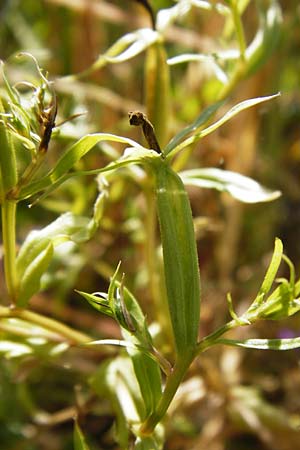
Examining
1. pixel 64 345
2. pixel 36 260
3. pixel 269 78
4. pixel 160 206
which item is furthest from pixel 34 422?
pixel 269 78

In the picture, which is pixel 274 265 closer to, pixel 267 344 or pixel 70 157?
pixel 267 344

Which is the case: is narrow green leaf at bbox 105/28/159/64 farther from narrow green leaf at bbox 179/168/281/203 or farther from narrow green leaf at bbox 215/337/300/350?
narrow green leaf at bbox 215/337/300/350

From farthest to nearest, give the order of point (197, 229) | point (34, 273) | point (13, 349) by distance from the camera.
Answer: point (197, 229)
point (13, 349)
point (34, 273)

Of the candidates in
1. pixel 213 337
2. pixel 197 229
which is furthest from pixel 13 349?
pixel 197 229

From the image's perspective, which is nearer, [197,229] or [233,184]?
[233,184]

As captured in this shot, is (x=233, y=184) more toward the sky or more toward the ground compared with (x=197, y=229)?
more toward the sky

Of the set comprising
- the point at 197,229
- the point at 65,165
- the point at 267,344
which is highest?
the point at 65,165

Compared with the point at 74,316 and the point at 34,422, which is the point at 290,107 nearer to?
the point at 74,316
